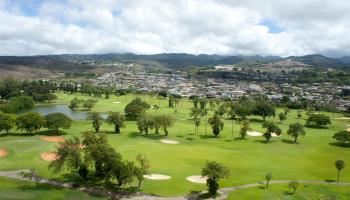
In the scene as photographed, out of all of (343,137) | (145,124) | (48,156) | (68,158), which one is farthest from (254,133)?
(68,158)

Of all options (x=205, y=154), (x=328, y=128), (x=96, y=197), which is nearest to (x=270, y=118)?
(x=328, y=128)

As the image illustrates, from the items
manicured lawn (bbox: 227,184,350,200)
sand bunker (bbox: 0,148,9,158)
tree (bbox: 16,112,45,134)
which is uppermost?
tree (bbox: 16,112,45,134)

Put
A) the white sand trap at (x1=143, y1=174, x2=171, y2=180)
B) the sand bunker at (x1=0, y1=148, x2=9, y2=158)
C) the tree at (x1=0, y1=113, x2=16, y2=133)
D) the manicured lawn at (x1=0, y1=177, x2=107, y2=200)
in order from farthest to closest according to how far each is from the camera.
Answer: the tree at (x1=0, y1=113, x2=16, y2=133), the sand bunker at (x1=0, y1=148, x2=9, y2=158), the white sand trap at (x1=143, y1=174, x2=171, y2=180), the manicured lawn at (x1=0, y1=177, x2=107, y2=200)

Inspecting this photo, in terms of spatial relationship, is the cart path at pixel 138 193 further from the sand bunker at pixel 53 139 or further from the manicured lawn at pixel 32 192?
the sand bunker at pixel 53 139

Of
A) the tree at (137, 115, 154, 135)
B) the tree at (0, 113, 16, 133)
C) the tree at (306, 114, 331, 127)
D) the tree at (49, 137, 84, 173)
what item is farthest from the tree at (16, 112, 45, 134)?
the tree at (306, 114, 331, 127)

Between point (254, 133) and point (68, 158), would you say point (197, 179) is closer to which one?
point (68, 158)

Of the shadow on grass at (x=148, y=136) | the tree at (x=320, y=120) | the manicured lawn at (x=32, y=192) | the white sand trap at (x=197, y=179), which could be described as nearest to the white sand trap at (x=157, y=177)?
the white sand trap at (x=197, y=179)

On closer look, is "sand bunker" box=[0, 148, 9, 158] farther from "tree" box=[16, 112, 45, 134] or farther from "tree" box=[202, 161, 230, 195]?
"tree" box=[202, 161, 230, 195]
